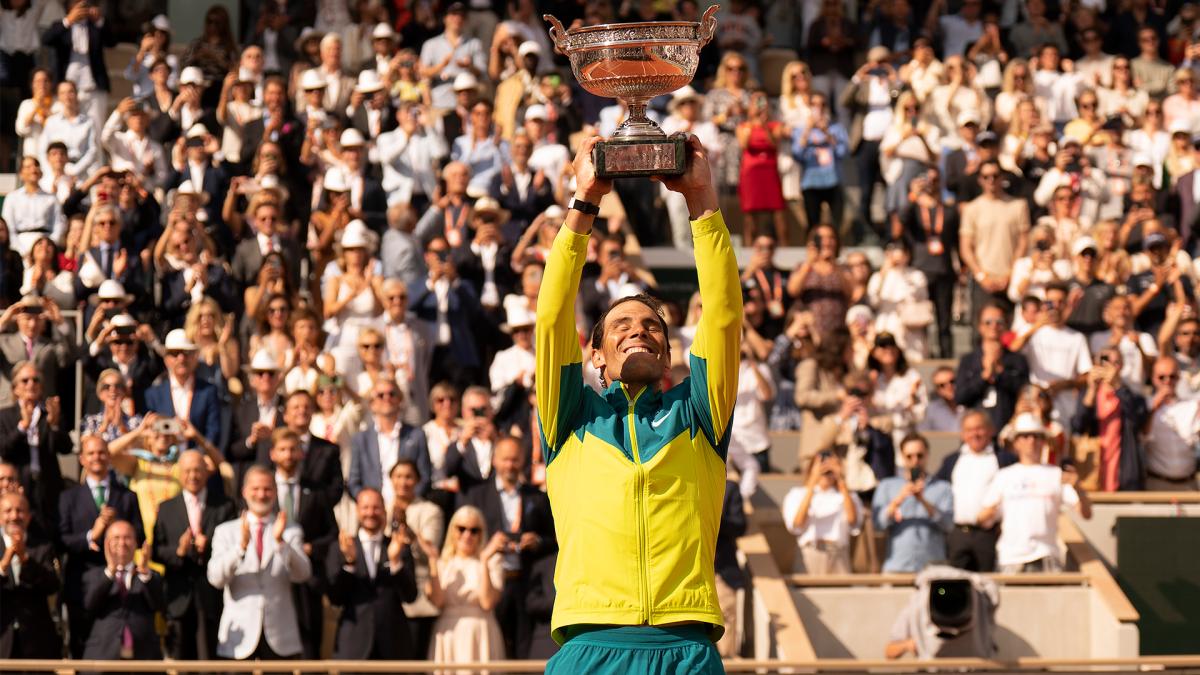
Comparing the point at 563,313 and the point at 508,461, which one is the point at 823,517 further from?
the point at 563,313

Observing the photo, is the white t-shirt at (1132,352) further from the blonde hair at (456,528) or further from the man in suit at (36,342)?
the man in suit at (36,342)

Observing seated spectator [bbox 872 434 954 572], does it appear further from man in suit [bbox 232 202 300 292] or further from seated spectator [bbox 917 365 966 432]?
man in suit [bbox 232 202 300 292]

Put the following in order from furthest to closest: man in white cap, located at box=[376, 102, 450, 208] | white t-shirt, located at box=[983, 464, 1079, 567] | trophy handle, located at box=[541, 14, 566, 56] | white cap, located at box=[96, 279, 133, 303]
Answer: man in white cap, located at box=[376, 102, 450, 208], white cap, located at box=[96, 279, 133, 303], white t-shirt, located at box=[983, 464, 1079, 567], trophy handle, located at box=[541, 14, 566, 56]

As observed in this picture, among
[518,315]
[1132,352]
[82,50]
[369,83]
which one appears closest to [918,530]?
[1132,352]

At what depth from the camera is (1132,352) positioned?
1495 centimetres

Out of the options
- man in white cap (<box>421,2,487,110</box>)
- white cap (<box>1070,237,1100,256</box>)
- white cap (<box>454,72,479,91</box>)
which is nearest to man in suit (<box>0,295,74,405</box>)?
white cap (<box>454,72,479,91</box>)

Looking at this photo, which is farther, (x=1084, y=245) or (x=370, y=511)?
(x=1084, y=245)

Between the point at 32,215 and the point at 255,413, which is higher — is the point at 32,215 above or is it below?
above

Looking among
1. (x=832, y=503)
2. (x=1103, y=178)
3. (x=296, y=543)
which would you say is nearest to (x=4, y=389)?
(x=296, y=543)

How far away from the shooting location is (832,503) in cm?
1304

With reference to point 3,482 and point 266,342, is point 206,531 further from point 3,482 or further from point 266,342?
point 266,342

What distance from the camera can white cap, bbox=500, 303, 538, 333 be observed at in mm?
14086

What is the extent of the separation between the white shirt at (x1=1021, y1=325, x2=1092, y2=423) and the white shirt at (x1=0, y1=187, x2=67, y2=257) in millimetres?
6598

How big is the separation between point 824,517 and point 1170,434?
279 centimetres
